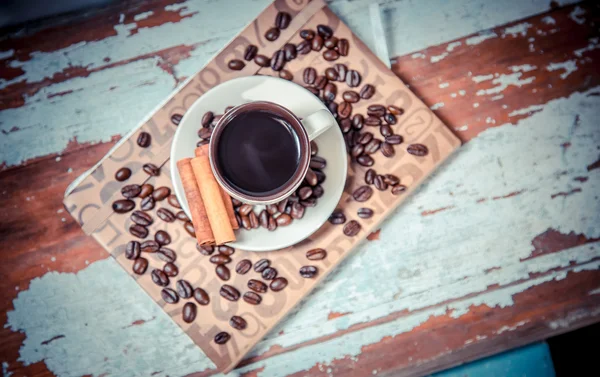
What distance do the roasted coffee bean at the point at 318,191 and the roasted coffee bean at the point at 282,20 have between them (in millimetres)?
393

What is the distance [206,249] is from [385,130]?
0.50 m

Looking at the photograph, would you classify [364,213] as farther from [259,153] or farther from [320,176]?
[259,153]

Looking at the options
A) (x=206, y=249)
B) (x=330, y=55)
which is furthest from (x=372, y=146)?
(x=206, y=249)

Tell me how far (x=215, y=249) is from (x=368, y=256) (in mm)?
379

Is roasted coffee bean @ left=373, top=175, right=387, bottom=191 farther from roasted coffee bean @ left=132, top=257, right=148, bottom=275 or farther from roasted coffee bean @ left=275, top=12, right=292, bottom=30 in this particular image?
roasted coffee bean @ left=132, top=257, right=148, bottom=275

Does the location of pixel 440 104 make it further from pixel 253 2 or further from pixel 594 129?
pixel 253 2

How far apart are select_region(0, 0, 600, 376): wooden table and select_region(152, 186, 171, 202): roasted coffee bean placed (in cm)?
21

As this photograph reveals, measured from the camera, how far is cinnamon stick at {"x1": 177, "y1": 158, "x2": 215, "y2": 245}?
0.94 metres

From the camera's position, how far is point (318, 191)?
0.97m

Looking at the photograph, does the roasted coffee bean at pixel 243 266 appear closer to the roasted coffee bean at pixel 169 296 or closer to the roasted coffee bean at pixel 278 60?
the roasted coffee bean at pixel 169 296

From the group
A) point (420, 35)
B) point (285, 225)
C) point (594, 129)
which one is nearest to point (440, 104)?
point (420, 35)

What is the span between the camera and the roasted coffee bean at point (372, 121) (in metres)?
1.07

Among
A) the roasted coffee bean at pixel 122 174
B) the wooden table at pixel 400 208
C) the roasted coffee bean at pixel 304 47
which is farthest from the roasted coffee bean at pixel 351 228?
the roasted coffee bean at pixel 122 174

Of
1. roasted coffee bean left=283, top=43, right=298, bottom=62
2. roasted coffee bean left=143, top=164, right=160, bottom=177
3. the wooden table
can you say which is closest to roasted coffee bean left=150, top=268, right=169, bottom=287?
the wooden table
